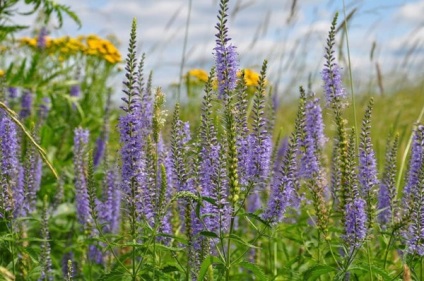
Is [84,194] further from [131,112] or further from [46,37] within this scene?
[46,37]

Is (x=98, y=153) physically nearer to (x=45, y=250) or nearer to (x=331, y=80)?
(x=45, y=250)

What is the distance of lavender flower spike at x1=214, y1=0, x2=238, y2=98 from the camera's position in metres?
2.83

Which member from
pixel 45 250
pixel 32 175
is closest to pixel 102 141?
pixel 32 175

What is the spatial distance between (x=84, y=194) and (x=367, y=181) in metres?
1.97

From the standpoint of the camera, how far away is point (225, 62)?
2.85m

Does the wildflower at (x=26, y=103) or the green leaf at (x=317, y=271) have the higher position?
the wildflower at (x=26, y=103)

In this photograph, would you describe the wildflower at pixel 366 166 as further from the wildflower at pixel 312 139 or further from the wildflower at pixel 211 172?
the wildflower at pixel 211 172

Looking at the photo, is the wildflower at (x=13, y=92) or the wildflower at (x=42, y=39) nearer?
the wildflower at (x=13, y=92)

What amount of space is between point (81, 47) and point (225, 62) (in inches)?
251

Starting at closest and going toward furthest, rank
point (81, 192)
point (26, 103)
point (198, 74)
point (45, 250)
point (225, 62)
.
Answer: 1. point (225, 62)
2. point (45, 250)
3. point (81, 192)
4. point (26, 103)
5. point (198, 74)

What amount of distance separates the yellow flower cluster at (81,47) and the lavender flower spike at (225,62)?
243 inches

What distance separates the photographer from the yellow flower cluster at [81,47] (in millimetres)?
8773

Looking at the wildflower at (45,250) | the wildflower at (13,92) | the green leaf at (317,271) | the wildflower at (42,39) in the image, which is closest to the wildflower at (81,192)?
the wildflower at (45,250)

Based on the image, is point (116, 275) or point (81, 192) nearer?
point (116, 275)
